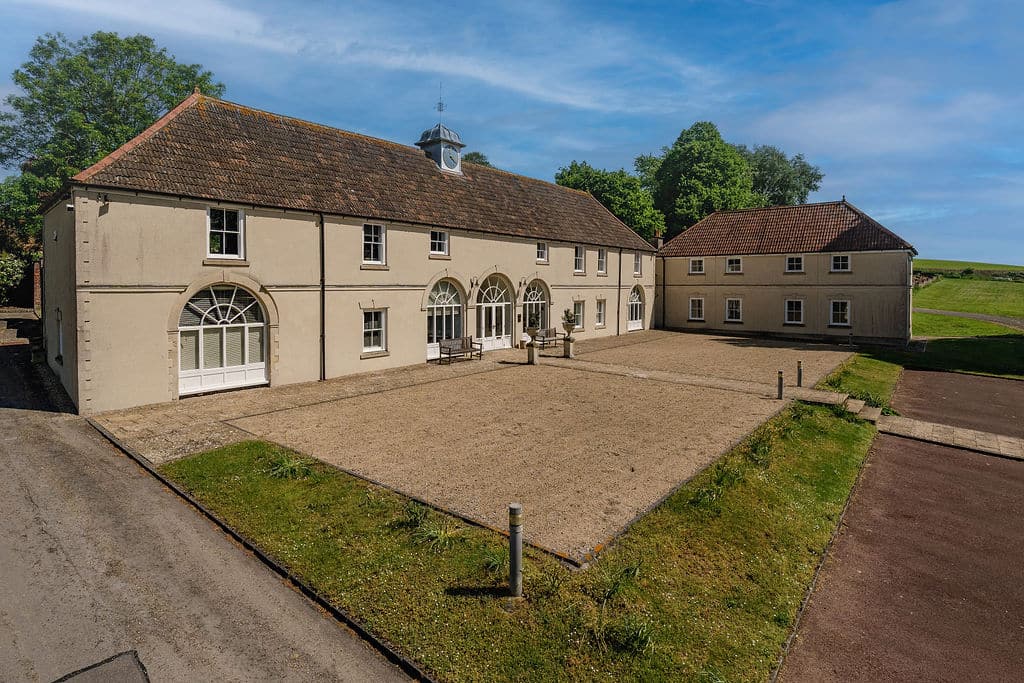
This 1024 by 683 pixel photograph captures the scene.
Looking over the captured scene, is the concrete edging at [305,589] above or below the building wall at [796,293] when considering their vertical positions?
below

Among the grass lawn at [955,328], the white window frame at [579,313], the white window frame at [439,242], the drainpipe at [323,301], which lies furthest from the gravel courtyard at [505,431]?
the grass lawn at [955,328]

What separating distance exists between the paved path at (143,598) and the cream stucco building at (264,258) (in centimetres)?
590

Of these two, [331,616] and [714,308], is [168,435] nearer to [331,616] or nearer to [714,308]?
[331,616]

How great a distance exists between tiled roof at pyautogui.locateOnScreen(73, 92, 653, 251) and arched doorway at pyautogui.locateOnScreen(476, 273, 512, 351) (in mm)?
2681

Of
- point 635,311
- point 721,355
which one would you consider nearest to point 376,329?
point 721,355

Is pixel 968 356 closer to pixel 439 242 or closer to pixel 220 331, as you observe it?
pixel 439 242

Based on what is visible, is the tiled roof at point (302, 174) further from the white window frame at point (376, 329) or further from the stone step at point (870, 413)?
the stone step at point (870, 413)

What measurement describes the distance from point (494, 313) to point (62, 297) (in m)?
16.6

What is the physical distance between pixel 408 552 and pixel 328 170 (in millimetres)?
16913

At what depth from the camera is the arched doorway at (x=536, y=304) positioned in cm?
2864

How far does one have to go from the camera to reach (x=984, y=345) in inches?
1185

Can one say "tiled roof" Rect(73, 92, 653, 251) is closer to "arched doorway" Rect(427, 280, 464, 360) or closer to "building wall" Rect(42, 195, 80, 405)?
"building wall" Rect(42, 195, 80, 405)

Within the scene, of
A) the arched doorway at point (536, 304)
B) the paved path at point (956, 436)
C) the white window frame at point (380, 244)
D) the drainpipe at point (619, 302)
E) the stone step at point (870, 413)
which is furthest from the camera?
the drainpipe at point (619, 302)

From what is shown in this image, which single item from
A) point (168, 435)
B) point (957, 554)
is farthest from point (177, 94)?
point (957, 554)
